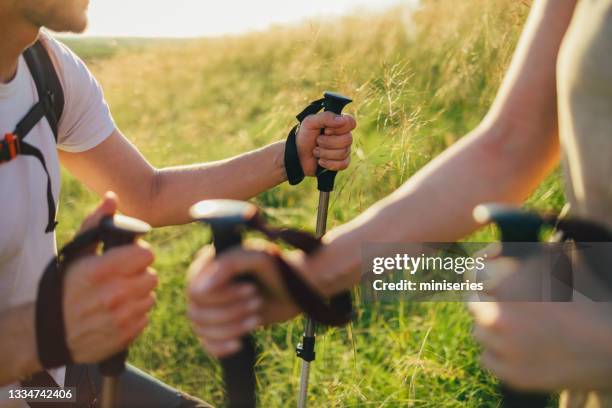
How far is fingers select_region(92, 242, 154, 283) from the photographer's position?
1.16 m

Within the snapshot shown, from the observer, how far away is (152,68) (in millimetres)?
13141

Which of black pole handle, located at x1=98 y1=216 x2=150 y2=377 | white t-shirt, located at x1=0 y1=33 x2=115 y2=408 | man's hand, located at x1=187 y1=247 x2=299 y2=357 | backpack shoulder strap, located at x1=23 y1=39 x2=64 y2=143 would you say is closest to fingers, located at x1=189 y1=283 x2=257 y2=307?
man's hand, located at x1=187 y1=247 x2=299 y2=357

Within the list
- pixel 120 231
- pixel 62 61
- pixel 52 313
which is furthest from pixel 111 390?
pixel 62 61

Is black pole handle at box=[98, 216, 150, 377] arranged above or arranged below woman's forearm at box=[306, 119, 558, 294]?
below

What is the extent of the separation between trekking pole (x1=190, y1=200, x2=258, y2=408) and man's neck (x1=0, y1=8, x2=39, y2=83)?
108cm

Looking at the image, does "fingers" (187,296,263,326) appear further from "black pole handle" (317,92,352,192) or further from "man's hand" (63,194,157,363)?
"black pole handle" (317,92,352,192)

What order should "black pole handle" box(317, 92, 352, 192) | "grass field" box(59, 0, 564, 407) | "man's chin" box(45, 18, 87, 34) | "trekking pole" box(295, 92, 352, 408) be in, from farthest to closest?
"grass field" box(59, 0, 564, 407) → "trekking pole" box(295, 92, 352, 408) → "black pole handle" box(317, 92, 352, 192) → "man's chin" box(45, 18, 87, 34)

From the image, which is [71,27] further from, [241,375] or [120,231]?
[241,375]

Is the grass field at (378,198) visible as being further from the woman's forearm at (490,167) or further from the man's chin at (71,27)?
the woman's forearm at (490,167)

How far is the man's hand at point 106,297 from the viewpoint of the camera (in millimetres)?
1180

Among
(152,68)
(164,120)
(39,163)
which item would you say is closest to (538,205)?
(39,163)

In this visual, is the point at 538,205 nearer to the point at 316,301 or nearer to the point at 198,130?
the point at 316,301

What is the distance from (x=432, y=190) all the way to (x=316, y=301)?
361 mm

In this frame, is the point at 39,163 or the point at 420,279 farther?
the point at 420,279
